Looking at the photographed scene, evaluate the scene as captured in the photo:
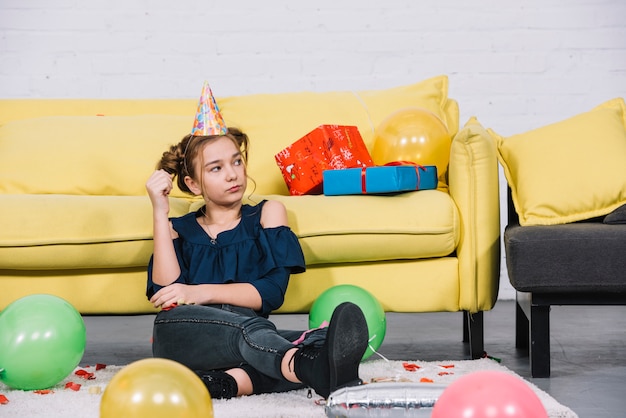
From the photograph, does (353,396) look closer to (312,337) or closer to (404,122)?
(312,337)

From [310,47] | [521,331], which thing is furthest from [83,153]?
[521,331]

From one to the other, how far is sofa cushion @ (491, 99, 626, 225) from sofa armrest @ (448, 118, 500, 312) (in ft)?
0.31

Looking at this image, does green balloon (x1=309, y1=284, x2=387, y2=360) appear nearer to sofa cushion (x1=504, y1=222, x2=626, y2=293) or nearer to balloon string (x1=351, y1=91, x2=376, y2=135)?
sofa cushion (x1=504, y1=222, x2=626, y2=293)

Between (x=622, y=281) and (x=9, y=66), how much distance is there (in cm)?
296

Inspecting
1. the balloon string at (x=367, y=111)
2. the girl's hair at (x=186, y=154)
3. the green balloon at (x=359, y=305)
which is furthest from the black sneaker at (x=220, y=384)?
the balloon string at (x=367, y=111)

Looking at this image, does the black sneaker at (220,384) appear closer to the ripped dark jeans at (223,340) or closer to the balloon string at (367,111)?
the ripped dark jeans at (223,340)

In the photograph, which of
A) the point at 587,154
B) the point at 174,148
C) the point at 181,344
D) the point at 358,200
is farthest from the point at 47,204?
the point at 587,154

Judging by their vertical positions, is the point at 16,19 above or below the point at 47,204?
above

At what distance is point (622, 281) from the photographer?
208 cm

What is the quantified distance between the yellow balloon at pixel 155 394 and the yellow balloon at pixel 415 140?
150 centimetres

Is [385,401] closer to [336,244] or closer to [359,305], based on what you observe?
[359,305]

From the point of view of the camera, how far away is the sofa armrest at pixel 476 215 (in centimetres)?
233

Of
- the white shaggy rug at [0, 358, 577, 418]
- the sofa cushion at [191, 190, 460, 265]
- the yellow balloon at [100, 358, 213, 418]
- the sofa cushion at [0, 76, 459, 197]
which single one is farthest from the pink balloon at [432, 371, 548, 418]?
the sofa cushion at [0, 76, 459, 197]

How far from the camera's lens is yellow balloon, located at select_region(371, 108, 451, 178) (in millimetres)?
A: 2586
